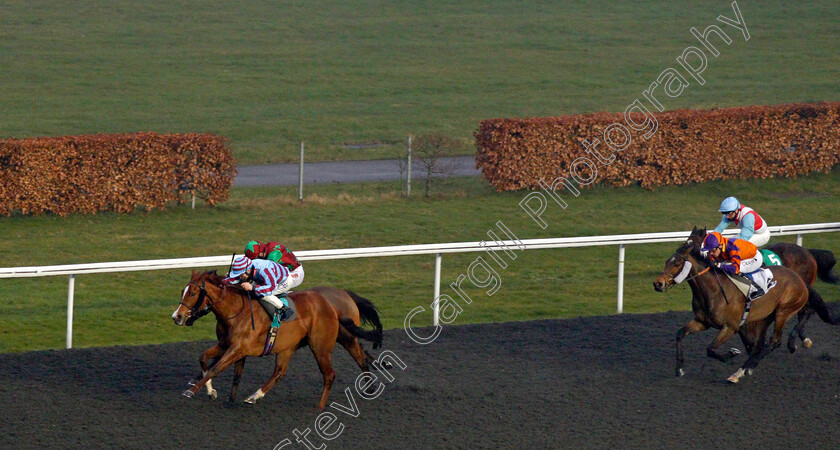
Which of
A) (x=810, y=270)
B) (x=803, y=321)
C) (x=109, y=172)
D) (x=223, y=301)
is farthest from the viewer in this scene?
(x=109, y=172)

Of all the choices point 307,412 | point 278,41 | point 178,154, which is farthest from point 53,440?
point 278,41

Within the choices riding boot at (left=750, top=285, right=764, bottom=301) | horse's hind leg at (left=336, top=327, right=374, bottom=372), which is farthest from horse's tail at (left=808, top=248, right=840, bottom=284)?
horse's hind leg at (left=336, top=327, right=374, bottom=372)

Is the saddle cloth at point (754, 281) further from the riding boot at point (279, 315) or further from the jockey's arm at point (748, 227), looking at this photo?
the riding boot at point (279, 315)

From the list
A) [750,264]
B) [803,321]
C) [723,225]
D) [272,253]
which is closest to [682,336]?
[750,264]

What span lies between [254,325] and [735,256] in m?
3.15

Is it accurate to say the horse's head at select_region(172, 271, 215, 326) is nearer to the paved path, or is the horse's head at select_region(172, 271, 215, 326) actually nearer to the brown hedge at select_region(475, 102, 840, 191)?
the brown hedge at select_region(475, 102, 840, 191)

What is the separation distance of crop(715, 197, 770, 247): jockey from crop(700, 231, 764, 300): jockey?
0.40 m

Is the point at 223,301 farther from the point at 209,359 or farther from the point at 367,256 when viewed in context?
the point at 367,256

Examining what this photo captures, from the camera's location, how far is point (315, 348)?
602 centimetres

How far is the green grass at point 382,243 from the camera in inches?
324

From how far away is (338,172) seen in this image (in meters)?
→ 15.0

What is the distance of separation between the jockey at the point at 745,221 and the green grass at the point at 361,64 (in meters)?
8.03

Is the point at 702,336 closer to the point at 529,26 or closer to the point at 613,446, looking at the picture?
the point at 613,446

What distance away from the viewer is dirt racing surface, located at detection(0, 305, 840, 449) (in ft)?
17.9
